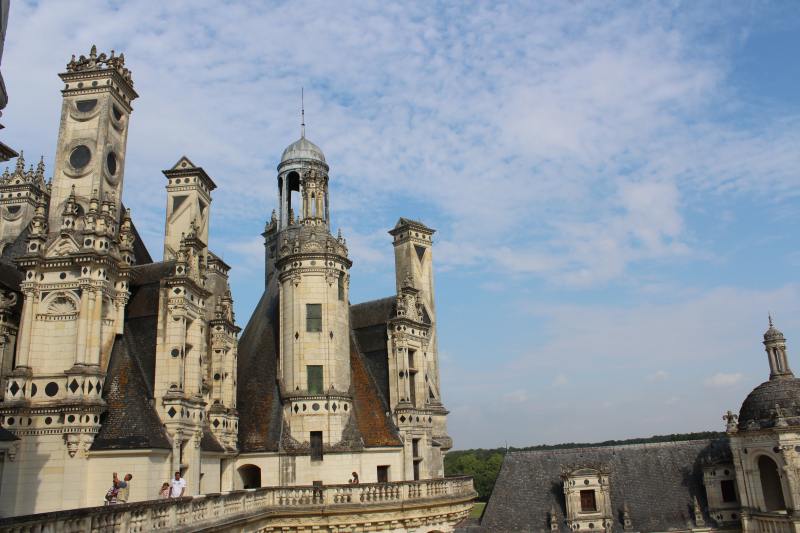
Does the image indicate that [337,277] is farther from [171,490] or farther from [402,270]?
[171,490]

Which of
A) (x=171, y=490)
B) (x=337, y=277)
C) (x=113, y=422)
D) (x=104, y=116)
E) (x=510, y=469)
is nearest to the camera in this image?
(x=171, y=490)

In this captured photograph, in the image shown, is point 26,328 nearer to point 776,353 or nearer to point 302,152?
point 302,152

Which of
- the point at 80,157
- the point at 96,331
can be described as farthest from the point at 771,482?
the point at 80,157

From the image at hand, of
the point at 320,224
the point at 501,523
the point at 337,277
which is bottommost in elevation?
the point at 501,523

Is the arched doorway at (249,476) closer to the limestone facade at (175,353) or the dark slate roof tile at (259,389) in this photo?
the limestone facade at (175,353)

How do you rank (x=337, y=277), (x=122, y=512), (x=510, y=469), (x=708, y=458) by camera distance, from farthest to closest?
(x=510, y=469)
(x=708, y=458)
(x=337, y=277)
(x=122, y=512)

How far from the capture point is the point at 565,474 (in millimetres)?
42938

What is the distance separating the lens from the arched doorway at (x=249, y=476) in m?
35.5

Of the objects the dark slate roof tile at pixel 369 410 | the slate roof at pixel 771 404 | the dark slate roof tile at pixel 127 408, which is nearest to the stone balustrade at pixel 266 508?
the dark slate roof tile at pixel 369 410

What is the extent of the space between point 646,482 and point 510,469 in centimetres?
890

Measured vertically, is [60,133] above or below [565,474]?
above

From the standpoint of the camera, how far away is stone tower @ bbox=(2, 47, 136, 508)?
26422 mm

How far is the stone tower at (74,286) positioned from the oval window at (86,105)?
47mm

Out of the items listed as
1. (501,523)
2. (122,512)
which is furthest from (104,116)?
(501,523)
